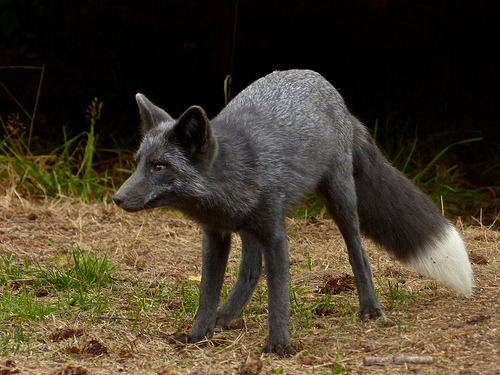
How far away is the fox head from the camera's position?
12.1 ft

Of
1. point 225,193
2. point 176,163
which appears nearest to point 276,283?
point 225,193

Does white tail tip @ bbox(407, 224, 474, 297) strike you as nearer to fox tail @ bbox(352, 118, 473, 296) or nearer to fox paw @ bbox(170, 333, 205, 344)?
fox tail @ bbox(352, 118, 473, 296)

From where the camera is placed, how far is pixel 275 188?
4.07 metres

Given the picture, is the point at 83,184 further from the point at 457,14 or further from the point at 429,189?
the point at 457,14

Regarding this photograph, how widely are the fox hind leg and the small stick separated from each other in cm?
84

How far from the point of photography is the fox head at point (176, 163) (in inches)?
145

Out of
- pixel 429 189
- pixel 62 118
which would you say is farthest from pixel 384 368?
pixel 62 118

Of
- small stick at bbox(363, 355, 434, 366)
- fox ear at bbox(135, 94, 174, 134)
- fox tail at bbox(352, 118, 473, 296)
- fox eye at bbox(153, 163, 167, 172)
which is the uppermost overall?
fox ear at bbox(135, 94, 174, 134)

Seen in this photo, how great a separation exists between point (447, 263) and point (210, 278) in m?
1.55

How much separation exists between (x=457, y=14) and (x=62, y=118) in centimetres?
537

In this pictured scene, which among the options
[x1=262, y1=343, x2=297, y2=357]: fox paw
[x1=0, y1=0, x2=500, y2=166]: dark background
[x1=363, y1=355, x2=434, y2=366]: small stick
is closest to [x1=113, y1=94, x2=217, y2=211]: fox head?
[x1=262, y1=343, x2=297, y2=357]: fox paw

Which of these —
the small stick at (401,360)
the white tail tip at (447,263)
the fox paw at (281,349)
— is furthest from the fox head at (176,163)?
the white tail tip at (447,263)

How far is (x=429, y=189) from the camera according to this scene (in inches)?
298

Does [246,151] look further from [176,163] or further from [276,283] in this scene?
[276,283]
